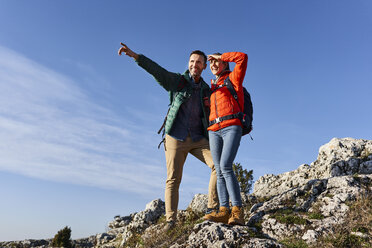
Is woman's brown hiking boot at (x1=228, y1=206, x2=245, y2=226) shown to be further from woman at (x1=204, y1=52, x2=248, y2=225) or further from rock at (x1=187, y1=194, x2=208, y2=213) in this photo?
rock at (x1=187, y1=194, x2=208, y2=213)

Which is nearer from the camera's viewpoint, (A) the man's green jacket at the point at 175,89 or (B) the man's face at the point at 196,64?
(A) the man's green jacket at the point at 175,89

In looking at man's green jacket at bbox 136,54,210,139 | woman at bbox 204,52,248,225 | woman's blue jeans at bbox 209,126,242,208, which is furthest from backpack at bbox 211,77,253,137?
man's green jacket at bbox 136,54,210,139

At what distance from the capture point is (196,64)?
23.3 ft

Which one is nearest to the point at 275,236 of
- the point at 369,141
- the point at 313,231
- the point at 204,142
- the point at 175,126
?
the point at 313,231

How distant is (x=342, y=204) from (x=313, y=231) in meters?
1.49

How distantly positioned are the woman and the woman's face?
0.17 m

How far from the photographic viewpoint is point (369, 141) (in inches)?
514

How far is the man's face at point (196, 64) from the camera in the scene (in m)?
7.09

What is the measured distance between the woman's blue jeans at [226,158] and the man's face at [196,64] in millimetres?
1942

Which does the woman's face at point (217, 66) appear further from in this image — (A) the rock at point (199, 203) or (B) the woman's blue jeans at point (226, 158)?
(A) the rock at point (199, 203)

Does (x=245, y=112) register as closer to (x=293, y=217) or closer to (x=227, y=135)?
(x=227, y=135)

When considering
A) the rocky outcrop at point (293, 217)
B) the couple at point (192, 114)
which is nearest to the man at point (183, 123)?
the couple at point (192, 114)

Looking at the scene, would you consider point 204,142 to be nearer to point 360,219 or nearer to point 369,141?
point 360,219

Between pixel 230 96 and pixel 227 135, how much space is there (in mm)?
871
